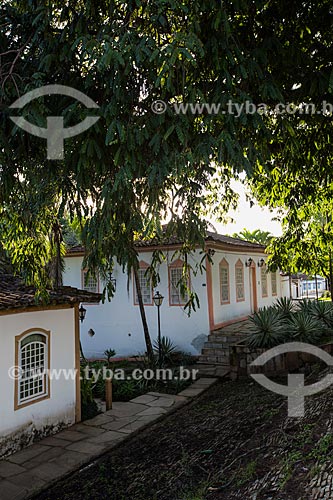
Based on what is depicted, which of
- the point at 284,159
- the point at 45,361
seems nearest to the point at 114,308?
the point at 45,361

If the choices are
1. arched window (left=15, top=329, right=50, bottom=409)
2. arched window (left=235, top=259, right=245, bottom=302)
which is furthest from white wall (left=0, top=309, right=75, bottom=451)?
arched window (left=235, top=259, right=245, bottom=302)

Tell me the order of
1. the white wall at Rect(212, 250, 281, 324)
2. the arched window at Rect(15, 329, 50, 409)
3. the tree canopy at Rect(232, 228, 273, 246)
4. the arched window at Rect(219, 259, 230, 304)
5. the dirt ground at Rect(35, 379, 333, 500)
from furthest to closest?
1. the tree canopy at Rect(232, 228, 273, 246)
2. the arched window at Rect(219, 259, 230, 304)
3. the white wall at Rect(212, 250, 281, 324)
4. the arched window at Rect(15, 329, 50, 409)
5. the dirt ground at Rect(35, 379, 333, 500)

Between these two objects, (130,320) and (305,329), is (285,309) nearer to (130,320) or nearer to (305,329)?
(305,329)

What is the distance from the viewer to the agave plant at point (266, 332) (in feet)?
38.3

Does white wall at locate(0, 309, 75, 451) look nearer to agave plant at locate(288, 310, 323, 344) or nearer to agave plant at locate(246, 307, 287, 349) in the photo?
agave plant at locate(246, 307, 287, 349)

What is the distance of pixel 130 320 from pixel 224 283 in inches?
147

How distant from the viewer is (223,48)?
11.0ft

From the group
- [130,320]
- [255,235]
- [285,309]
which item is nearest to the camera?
[285,309]

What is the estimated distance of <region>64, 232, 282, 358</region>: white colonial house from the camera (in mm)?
13555

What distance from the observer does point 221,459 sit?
18.9 feet

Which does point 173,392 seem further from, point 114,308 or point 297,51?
point 297,51

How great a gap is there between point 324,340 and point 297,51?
9959 millimetres

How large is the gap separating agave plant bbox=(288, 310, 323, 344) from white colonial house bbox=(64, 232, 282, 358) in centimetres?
271

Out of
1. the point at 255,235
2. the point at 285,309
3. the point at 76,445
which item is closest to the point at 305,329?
the point at 285,309
